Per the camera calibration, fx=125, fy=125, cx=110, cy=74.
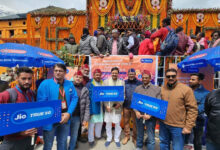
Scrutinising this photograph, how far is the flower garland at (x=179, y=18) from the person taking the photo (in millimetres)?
11586

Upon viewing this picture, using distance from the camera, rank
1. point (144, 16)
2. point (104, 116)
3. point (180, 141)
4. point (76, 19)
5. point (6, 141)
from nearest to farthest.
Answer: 1. point (6, 141)
2. point (180, 141)
3. point (104, 116)
4. point (144, 16)
5. point (76, 19)

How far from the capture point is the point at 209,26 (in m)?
11.5

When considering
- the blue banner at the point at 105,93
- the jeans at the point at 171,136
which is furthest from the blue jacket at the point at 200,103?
the blue banner at the point at 105,93

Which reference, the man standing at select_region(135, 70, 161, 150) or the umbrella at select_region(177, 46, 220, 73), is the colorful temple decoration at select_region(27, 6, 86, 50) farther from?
the man standing at select_region(135, 70, 161, 150)

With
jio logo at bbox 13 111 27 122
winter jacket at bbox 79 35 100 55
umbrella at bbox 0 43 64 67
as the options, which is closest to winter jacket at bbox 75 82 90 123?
jio logo at bbox 13 111 27 122

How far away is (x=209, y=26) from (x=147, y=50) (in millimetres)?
11354

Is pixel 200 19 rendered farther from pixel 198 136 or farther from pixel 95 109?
pixel 95 109

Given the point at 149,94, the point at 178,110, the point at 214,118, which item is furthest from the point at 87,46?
the point at 214,118

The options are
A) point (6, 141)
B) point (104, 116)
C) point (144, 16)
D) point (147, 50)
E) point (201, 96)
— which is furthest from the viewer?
point (144, 16)

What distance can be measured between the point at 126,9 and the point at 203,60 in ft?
33.4

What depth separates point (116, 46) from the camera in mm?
4574

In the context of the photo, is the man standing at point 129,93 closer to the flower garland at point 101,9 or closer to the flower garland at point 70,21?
the flower garland at point 101,9

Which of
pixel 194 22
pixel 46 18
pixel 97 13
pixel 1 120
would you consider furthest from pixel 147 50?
pixel 46 18

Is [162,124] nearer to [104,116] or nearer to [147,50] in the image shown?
[104,116]
